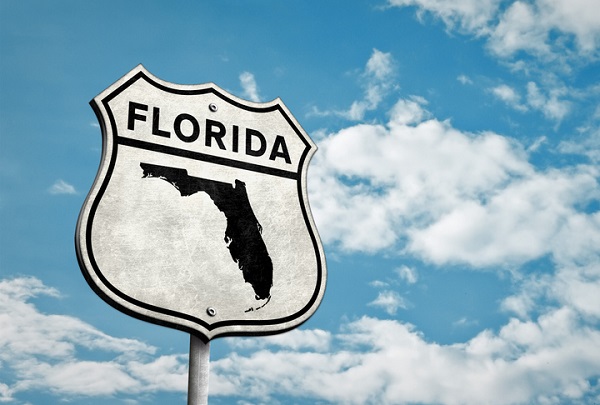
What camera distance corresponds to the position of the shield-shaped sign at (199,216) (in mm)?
5352

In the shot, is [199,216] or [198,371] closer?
[198,371]

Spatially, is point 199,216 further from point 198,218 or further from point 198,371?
point 198,371

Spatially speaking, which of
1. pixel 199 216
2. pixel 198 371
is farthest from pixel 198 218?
pixel 198 371

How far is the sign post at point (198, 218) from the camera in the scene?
5355 mm

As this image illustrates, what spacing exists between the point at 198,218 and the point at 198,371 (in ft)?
3.81

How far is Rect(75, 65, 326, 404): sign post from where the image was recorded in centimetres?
536

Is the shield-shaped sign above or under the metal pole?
above

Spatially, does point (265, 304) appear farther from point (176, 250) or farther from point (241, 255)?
point (176, 250)

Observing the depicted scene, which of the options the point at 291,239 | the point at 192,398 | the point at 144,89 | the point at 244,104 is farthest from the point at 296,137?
the point at 192,398

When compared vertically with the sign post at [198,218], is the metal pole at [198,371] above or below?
below

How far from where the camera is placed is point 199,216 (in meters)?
5.78

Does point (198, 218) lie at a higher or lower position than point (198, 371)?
higher

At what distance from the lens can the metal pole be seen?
5.39m

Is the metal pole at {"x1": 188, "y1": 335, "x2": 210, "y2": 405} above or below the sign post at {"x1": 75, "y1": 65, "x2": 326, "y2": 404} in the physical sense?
below
